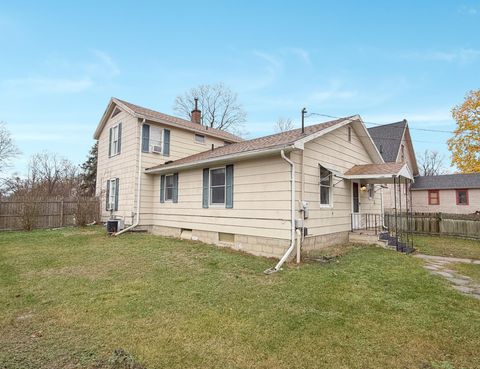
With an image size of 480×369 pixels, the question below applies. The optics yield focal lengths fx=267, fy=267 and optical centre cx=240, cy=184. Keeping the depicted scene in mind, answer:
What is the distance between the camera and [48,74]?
12.8 meters

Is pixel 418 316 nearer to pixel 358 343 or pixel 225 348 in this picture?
pixel 358 343

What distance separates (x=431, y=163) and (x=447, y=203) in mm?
25358

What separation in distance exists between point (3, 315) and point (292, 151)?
633cm

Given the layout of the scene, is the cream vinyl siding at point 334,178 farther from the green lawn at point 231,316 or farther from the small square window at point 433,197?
the small square window at point 433,197

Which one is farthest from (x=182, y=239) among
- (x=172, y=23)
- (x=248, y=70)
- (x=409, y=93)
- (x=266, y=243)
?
(x=409, y=93)

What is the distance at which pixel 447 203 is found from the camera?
21.4 m

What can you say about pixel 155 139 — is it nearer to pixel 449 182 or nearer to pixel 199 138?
pixel 199 138

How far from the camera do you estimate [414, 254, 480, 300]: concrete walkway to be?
4863mm

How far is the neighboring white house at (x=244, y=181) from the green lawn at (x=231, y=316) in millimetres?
1464

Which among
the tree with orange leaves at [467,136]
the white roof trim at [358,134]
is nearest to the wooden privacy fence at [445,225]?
the white roof trim at [358,134]

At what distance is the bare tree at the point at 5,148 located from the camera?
26048 millimetres

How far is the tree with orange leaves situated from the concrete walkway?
16228 mm

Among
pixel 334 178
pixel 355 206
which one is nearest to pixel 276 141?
pixel 334 178

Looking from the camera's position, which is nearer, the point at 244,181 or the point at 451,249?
the point at 244,181
